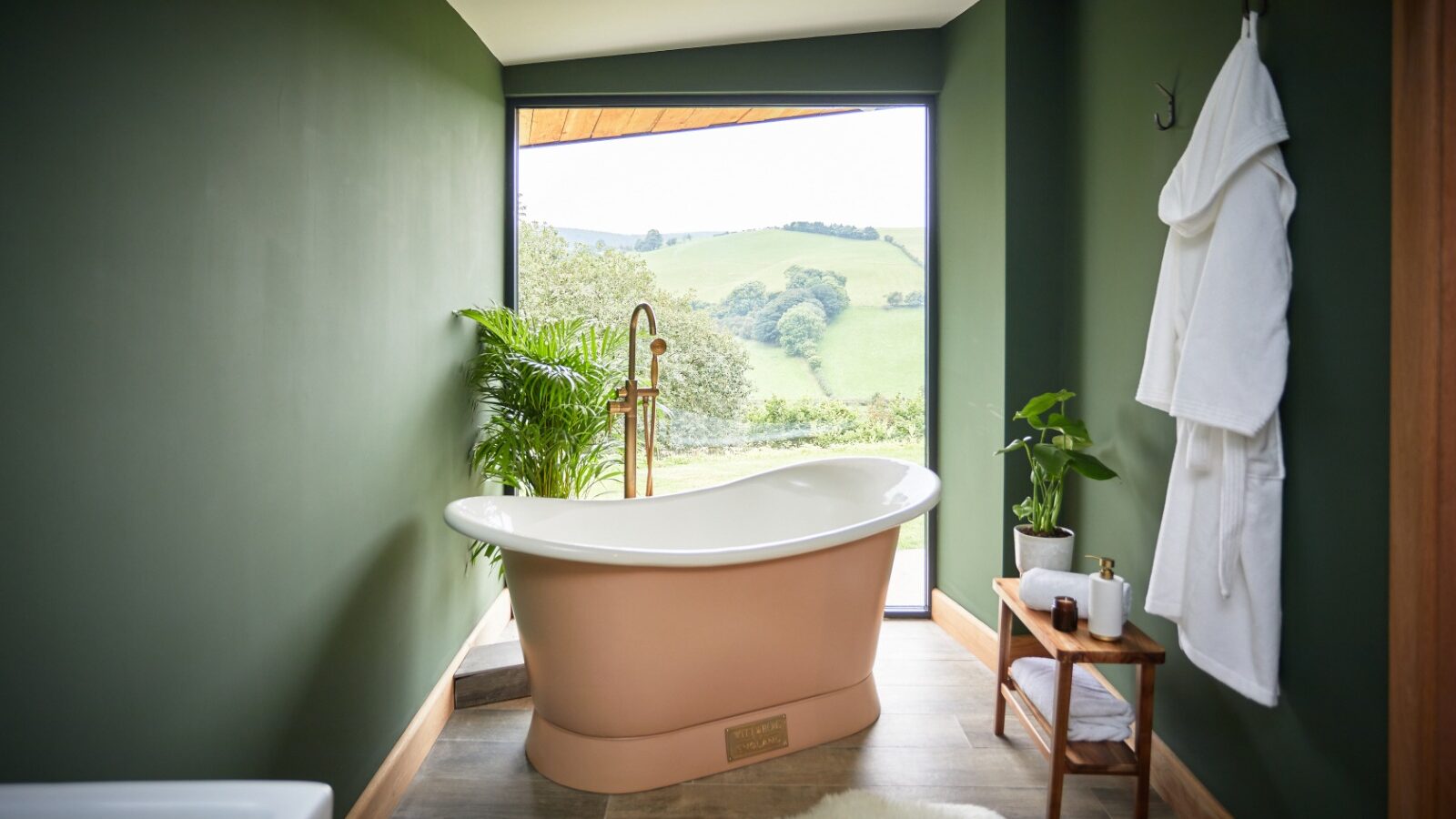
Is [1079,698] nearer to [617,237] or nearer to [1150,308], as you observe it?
[1150,308]

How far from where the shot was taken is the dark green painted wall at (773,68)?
3568 millimetres

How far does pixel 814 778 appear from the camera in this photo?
2352mm

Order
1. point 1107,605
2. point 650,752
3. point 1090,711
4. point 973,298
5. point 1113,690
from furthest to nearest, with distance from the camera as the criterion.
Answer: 1. point 973,298
2. point 1113,690
3. point 650,752
4. point 1090,711
5. point 1107,605

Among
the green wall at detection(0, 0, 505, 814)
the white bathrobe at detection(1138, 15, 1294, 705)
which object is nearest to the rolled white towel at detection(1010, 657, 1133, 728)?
the white bathrobe at detection(1138, 15, 1294, 705)

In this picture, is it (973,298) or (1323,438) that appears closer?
(1323,438)

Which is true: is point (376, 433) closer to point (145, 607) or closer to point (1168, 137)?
point (145, 607)

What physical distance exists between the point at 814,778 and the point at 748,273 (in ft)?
7.15

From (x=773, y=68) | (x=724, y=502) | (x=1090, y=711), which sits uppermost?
(x=773, y=68)

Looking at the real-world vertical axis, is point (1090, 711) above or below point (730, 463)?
below

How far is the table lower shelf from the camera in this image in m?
2.07

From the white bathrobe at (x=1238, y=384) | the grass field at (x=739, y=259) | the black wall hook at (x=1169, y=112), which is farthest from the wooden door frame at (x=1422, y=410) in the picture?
the grass field at (x=739, y=259)

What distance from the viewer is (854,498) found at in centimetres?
302

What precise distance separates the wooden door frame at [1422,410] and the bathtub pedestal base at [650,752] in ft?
4.68

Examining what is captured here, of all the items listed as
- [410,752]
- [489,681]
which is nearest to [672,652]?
[410,752]
